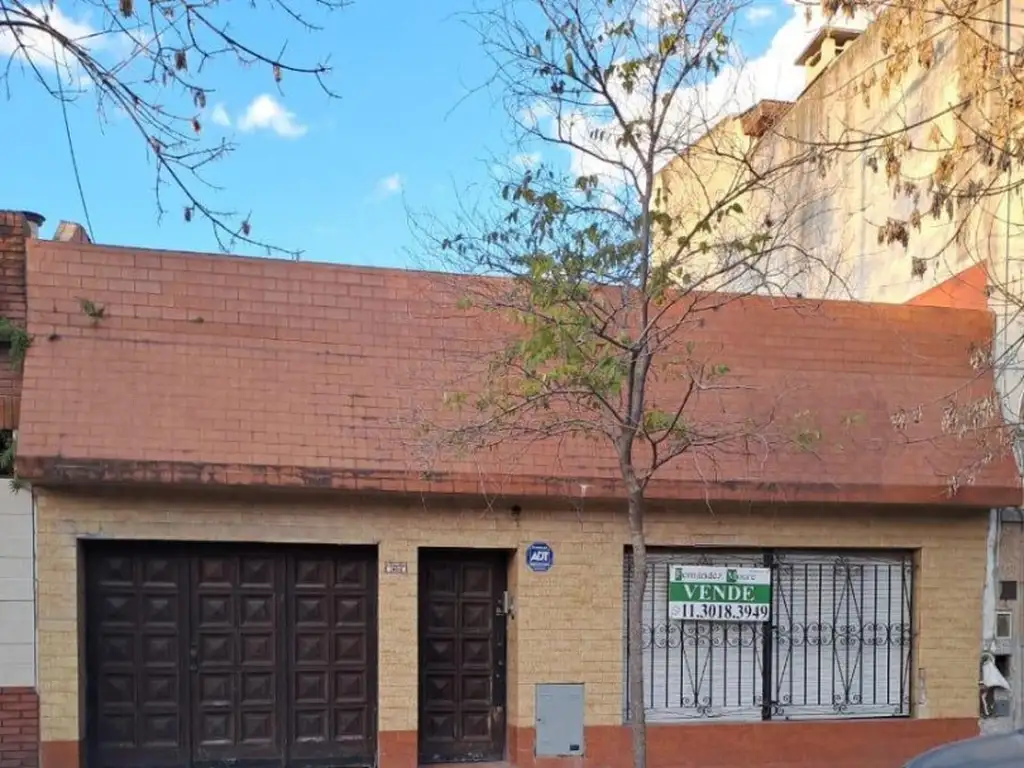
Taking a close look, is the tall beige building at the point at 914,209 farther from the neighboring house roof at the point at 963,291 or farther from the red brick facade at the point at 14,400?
the red brick facade at the point at 14,400

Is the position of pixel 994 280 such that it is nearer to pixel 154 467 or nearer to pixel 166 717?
pixel 154 467

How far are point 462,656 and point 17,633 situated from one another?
11.9ft

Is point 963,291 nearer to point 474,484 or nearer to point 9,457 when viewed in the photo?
point 474,484

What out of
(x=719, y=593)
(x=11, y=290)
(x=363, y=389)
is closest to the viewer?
(x=11, y=290)

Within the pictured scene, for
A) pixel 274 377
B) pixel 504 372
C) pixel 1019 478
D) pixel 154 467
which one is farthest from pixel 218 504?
pixel 1019 478

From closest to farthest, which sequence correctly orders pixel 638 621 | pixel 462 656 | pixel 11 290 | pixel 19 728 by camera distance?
1. pixel 638 621
2. pixel 19 728
3. pixel 11 290
4. pixel 462 656

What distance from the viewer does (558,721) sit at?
25.4ft

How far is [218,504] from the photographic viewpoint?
7.36 metres

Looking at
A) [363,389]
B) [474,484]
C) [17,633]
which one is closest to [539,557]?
[474,484]

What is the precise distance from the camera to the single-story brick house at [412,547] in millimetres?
7176

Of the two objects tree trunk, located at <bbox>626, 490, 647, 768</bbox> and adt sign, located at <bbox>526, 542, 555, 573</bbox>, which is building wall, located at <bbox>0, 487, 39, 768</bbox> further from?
tree trunk, located at <bbox>626, 490, 647, 768</bbox>

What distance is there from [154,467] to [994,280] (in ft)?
25.2

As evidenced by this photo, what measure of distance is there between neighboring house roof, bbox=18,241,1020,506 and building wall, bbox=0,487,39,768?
25.5 inches

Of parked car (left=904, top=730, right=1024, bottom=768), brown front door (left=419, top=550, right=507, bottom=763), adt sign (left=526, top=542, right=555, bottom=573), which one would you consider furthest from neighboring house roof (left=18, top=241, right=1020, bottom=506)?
parked car (left=904, top=730, right=1024, bottom=768)
